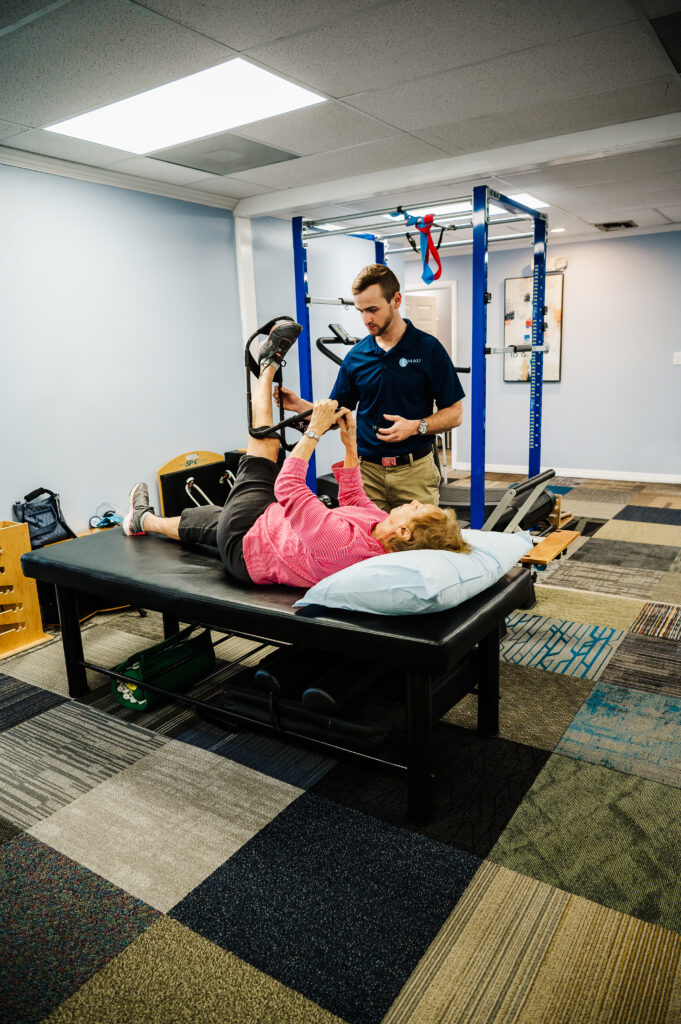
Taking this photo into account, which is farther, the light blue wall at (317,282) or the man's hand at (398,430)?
the light blue wall at (317,282)

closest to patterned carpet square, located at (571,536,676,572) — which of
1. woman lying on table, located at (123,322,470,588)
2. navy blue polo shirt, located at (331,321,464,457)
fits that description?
navy blue polo shirt, located at (331,321,464,457)

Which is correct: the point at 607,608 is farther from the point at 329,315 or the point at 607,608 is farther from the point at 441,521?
the point at 329,315

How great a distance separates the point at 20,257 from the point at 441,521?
2.62 metres

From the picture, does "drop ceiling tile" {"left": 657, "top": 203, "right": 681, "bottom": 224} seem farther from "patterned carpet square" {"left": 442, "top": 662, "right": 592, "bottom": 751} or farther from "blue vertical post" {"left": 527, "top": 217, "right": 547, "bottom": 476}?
"patterned carpet square" {"left": 442, "top": 662, "right": 592, "bottom": 751}

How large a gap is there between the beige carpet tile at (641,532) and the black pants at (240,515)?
3.03 metres

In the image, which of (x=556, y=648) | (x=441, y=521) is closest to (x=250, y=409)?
(x=441, y=521)

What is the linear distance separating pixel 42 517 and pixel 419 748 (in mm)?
2389

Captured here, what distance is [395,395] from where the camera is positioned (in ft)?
9.07

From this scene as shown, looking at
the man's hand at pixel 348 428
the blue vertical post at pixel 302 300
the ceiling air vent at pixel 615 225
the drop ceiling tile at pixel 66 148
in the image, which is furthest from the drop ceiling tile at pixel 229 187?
the ceiling air vent at pixel 615 225

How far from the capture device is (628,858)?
1583 millimetres

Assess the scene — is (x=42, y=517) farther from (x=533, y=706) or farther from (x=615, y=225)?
(x=615, y=225)

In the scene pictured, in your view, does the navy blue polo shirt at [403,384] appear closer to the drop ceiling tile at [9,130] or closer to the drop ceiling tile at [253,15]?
the drop ceiling tile at [253,15]

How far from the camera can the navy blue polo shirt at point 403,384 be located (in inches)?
108

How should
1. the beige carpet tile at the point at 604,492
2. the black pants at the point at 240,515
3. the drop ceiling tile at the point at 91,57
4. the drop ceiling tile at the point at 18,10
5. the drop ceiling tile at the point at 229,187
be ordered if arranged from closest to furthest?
1. the drop ceiling tile at the point at 18,10
2. the drop ceiling tile at the point at 91,57
3. the black pants at the point at 240,515
4. the drop ceiling tile at the point at 229,187
5. the beige carpet tile at the point at 604,492
